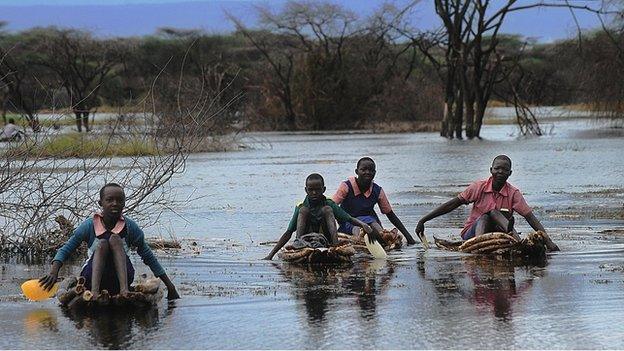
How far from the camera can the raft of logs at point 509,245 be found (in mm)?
13312

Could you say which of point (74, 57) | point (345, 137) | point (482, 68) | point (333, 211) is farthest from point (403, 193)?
point (74, 57)

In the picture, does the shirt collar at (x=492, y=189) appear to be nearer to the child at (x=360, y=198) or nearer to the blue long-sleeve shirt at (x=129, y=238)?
the child at (x=360, y=198)

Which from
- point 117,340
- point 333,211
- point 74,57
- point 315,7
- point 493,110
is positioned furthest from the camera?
point 493,110

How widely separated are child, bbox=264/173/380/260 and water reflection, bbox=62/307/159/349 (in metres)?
3.09

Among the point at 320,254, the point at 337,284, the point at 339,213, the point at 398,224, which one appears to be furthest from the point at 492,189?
the point at 337,284

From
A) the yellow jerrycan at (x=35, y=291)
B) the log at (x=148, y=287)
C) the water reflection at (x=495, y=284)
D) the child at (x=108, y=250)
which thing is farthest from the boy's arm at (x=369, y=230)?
the yellow jerrycan at (x=35, y=291)

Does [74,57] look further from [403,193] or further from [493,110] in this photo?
[403,193]

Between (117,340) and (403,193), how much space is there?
14602 millimetres

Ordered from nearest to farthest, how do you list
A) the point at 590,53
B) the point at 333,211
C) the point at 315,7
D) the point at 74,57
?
→ the point at 333,211, the point at 590,53, the point at 74,57, the point at 315,7

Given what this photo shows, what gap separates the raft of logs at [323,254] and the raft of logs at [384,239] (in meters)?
0.53

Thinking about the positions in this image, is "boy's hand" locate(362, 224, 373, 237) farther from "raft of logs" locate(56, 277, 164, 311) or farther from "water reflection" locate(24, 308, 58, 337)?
"water reflection" locate(24, 308, 58, 337)

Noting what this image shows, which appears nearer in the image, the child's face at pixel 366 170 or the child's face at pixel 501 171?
the child's face at pixel 501 171

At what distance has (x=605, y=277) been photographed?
38.8 ft

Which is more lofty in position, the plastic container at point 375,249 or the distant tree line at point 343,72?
the distant tree line at point 343,72
